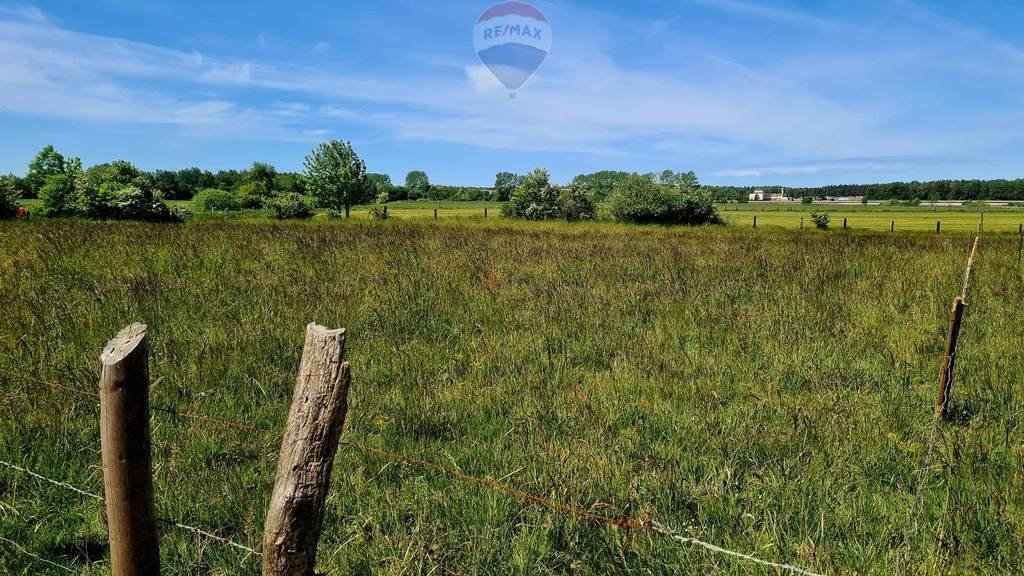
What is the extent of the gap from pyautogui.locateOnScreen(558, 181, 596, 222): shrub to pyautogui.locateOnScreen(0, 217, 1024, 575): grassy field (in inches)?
1301

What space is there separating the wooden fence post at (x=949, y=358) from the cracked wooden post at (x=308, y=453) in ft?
11.1

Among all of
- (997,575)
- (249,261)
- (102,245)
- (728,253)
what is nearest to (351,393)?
(997,575)

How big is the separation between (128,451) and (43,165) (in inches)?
5501

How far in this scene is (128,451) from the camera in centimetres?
177

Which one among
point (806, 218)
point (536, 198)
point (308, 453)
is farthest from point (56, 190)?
point (806, 218)

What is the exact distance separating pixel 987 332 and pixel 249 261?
11.0 metres

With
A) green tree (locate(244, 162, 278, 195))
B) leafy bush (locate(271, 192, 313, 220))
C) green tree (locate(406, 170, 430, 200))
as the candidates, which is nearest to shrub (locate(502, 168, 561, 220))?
leafy bush (locate(271, 192, 313, 220))

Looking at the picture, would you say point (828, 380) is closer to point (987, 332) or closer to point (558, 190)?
point (987, 332)

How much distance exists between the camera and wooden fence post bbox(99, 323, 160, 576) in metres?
1.70

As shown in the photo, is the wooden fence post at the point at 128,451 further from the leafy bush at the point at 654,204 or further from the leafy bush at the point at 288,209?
the leafy bush at the point at 288,209

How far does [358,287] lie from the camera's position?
8.18 m

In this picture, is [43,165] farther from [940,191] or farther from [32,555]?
[940,191]

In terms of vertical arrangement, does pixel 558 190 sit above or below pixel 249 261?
above

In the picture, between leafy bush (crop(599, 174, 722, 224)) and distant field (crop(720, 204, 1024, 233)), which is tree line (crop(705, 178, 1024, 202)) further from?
leafy bush (crop(599, 174, 722, 224))
